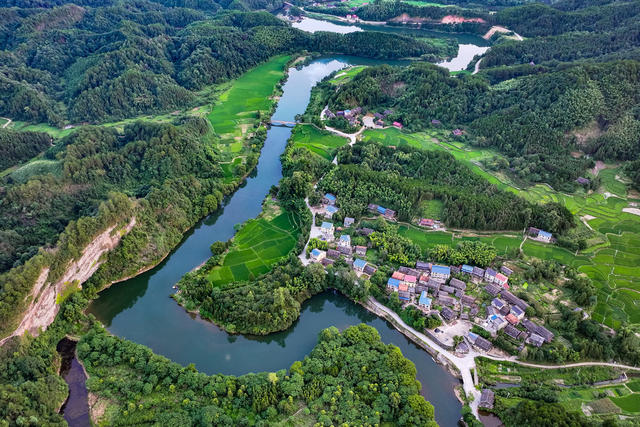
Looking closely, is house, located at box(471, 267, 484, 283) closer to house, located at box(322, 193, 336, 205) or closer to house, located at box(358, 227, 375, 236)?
house, located at box(358, 227, 375, 236)

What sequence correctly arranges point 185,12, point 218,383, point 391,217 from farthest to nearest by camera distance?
point 185,12 < point 391,217 < point 218,383

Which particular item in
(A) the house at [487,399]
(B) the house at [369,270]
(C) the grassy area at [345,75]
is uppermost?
(C) the grassy area at [345,75]

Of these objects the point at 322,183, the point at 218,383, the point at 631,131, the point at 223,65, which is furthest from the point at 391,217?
the point at 223,65

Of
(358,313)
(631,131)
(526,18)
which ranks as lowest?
(358,313)

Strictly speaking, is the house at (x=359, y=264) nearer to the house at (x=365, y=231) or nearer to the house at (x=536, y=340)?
the house at (x=365, y=231)

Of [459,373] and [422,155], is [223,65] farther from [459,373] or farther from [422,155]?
[459,373]

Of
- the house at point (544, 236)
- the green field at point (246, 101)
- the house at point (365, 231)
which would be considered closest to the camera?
the house at point (544, 236)

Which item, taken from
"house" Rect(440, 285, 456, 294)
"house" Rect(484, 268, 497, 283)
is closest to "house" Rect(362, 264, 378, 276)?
"house" Rect(440, 285, 456, 294)

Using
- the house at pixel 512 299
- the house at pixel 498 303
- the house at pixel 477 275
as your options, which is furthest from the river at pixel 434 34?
the house at pixel 498 303
